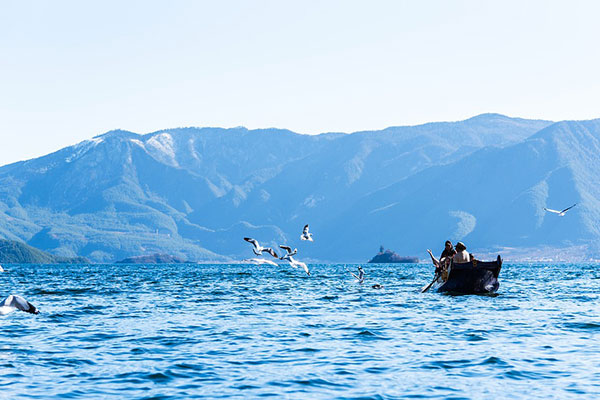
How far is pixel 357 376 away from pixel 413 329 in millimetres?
11123

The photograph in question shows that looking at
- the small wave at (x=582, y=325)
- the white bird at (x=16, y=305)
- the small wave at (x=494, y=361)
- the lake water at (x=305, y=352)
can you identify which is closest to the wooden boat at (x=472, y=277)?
the lake water at (x=305, y=352)

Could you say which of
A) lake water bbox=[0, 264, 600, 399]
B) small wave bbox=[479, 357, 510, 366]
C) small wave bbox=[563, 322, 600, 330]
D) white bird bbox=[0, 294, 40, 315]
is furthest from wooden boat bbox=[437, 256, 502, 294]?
small wave bbox=[479, 357, 510, 366]

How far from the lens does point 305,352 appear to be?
27516mm

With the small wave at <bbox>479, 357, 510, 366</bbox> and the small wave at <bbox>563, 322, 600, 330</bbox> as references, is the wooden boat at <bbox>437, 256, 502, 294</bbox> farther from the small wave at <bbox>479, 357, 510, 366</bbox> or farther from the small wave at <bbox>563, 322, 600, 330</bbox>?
the small wave at <bbox>479, 357, 510, 366</bbox>

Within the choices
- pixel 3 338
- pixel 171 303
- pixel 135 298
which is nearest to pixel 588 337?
A: pixel 3 338

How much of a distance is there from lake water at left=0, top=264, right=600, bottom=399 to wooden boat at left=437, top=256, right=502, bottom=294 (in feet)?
18.2

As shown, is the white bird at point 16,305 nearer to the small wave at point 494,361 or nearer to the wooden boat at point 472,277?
the small wave at point 494,361

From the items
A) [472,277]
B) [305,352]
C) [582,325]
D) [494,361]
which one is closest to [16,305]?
[305,352]

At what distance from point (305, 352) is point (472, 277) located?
86.2ft

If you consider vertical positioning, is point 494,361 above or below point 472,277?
below

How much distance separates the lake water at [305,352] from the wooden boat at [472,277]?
5.55 metres

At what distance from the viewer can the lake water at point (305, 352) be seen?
21.4 meters

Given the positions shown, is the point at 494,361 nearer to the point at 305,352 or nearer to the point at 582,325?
the point at 305,352

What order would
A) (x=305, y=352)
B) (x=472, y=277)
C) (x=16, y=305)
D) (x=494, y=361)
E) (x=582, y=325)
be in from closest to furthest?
(x=494, y=361) → (x=305, y=352) → (x=582, y=325) → (x=16, y=305) → (x=472, y=277)
